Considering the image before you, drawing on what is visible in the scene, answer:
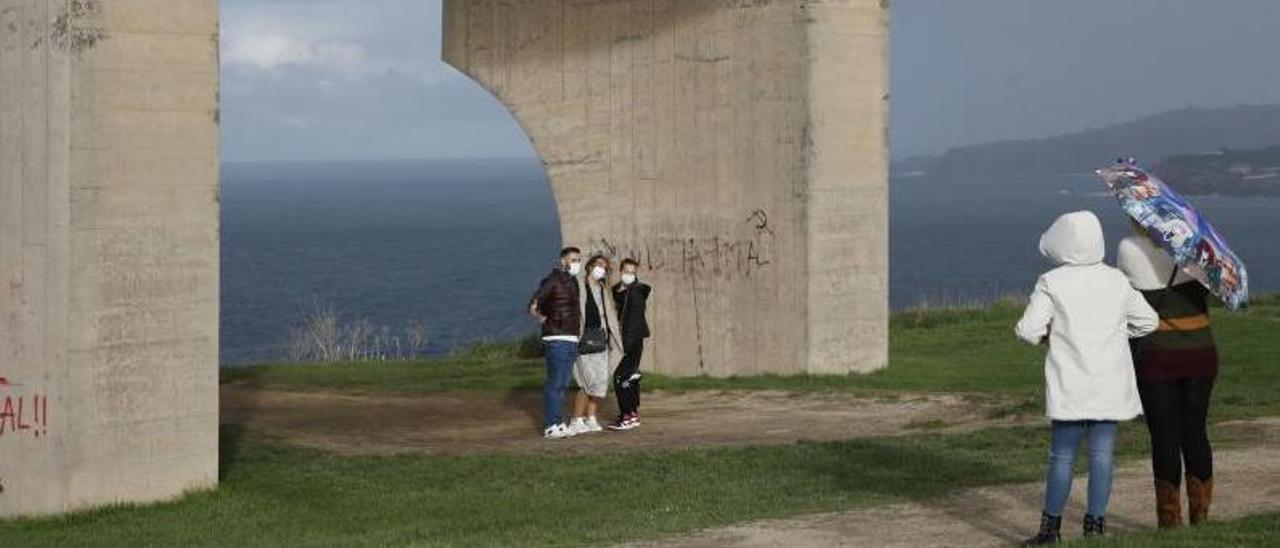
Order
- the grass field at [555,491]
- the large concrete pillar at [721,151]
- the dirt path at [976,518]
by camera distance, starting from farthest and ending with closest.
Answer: the large concrete pillar at [721,151] < the grass field at [555,491] < the dirt path at [976,518]

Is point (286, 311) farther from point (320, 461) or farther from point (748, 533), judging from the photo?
point (748, 533)

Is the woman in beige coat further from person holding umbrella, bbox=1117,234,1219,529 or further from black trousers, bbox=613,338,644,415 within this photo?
person holding umbrella, bbox=1117,234,1219,529

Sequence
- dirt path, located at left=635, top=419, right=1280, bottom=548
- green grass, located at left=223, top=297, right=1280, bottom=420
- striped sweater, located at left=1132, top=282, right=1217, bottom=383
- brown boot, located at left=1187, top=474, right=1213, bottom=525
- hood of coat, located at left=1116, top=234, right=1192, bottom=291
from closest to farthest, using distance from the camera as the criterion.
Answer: striped sweater, located at left=1132, top=282, right=1217, bottom=383
hood of coat, located at left=1116, top=234, right=1192, bottom=291
brown boot, located at left=1187, top=474, right=1213, bottom=525
dirt path, located at left=635, top=419, right=1280, bottom=548
green grass, located at left=223, top=297, right=1280, bottom=420

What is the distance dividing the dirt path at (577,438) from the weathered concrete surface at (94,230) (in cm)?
302

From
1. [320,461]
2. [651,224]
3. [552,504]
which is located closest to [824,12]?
[651,224]

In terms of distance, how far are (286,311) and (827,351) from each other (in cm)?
5463

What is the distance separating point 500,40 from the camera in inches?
1027

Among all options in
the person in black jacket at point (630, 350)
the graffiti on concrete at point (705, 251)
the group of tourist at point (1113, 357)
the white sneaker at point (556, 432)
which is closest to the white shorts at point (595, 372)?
the person in black jacket at point (630, 350)

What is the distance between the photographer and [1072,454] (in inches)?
445

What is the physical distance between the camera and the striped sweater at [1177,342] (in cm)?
1148

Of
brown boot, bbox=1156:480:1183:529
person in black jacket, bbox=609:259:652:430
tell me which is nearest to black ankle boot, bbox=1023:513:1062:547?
brown boot, bbox=1156:480:1183:529

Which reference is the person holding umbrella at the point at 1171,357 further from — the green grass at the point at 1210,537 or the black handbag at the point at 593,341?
the black handbag at the point at 593,341

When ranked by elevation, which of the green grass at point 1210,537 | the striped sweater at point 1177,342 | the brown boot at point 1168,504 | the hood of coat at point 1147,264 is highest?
the hood of coat at point 1147,264

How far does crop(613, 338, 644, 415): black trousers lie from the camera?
1961cm
